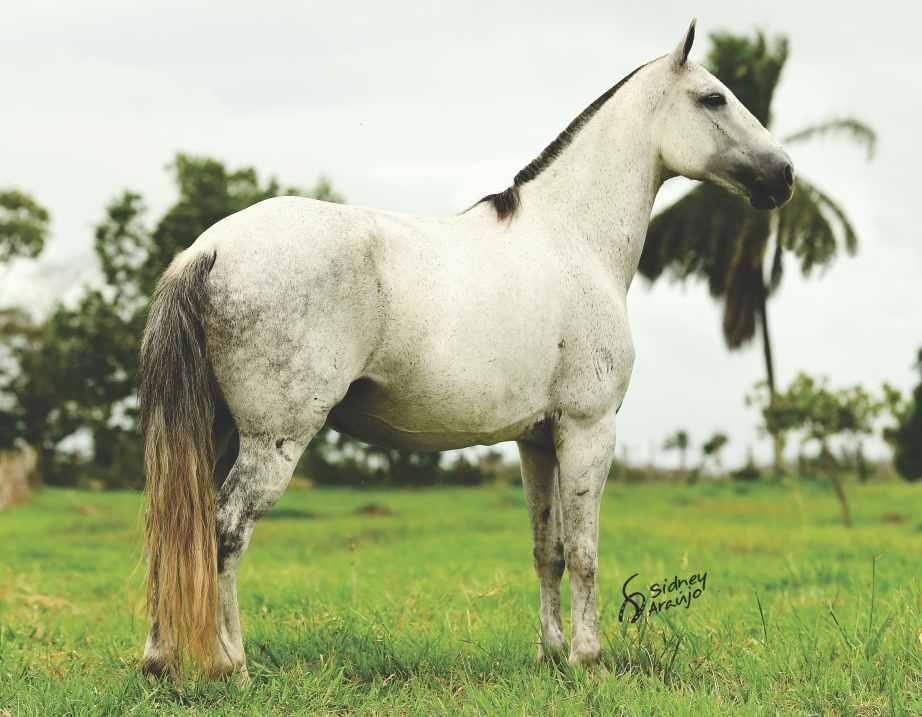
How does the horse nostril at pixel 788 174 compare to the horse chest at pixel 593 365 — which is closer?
the horse chest at pixel 593 365

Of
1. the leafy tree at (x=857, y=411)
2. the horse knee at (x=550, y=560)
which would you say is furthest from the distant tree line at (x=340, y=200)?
the horse knee at (x=550, y=560)

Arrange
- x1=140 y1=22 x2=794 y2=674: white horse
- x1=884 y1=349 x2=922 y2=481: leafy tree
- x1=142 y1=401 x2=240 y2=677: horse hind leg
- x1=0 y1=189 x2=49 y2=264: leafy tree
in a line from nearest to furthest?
x1=140 y1=22 x2=794 y2=674: white horse
x1=142 y1=401 x2=240 y2=677: horse hind leg
x1=0 y1=189 x2=49 y2=264: leafy tree
x1=884 y1=349 x2=922 y2=481: leafy tree

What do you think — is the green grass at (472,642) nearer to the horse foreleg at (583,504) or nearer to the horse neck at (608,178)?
the horse foreleg at (583,504)

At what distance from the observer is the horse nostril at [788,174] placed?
458 centimetres

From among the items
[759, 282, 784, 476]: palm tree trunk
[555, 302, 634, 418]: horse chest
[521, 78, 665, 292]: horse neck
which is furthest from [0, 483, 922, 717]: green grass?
[759, 282, 784, 476]: palm tree trunk

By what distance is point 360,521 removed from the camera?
19.2 m

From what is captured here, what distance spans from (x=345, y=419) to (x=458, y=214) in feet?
3.89

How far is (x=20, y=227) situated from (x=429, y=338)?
999 inches

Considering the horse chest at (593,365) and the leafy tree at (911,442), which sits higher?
the horse chest at (593,365)

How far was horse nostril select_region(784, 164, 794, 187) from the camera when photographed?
180 inches

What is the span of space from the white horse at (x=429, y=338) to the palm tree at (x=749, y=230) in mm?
23644

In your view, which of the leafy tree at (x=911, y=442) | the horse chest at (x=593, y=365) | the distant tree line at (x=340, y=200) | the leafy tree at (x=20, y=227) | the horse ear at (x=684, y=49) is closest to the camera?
the horse chest at (x=593, y=365)

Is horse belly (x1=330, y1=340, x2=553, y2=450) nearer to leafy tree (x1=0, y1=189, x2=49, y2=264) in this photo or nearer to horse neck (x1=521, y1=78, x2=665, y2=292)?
horse neck (x1=521, y1=78, x2=665, y2=292)

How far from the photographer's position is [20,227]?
25.7m
